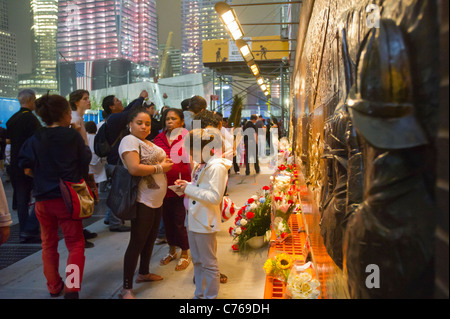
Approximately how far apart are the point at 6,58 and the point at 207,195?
14625mm

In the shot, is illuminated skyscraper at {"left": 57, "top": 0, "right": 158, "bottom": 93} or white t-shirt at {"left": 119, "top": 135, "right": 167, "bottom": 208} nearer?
white t-shirt at {"left": 119, "top": 135, "right": 167, "bottom": 208}

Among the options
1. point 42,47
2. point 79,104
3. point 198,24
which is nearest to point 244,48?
point 79,104

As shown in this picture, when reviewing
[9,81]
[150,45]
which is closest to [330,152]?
[9,81]

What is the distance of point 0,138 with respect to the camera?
11227mm

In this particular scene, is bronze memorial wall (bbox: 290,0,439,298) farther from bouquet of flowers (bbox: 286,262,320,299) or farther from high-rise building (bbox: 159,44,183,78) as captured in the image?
high-rise building (bbox: 159,44,183,78)

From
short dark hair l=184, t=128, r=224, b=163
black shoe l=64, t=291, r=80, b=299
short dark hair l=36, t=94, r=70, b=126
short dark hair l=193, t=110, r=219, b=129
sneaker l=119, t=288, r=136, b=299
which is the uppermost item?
short dark hair l=36, t=94, r=70, b=126

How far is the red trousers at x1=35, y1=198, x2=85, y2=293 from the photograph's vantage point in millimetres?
3182

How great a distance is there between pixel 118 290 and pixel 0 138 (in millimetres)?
9896

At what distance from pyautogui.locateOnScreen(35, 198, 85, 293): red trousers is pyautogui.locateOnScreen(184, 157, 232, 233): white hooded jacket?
110 centimetres

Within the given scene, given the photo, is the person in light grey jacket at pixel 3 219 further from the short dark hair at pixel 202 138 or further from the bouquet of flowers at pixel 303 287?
the bouquet of flowers at pixel 303 287

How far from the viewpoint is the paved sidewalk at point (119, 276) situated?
3.51 meters

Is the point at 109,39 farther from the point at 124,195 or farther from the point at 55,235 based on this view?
the point at 124,195

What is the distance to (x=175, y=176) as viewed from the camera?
410 centimetres

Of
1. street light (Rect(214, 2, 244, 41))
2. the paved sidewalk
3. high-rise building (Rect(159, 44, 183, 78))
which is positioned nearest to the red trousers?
the paved sidewalk
